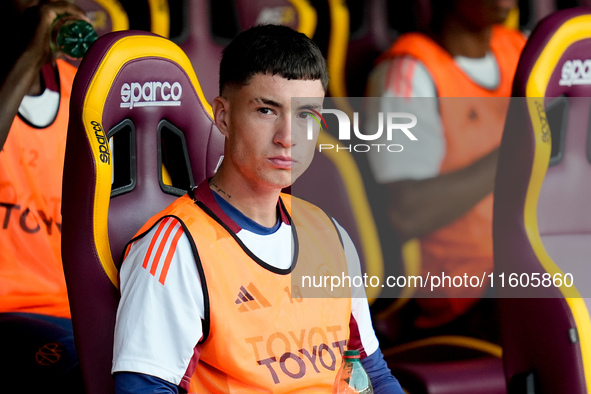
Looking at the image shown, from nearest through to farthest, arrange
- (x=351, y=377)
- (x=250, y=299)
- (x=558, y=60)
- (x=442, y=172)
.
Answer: (x=351, y=377)
(x=250, y=299)
(x=558, y=60)
(x=442, y=172)

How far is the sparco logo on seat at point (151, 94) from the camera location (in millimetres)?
1209

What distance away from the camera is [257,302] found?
1.08 meters

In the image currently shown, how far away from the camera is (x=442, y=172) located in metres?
2.34

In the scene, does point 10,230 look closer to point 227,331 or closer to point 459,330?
point 227,331

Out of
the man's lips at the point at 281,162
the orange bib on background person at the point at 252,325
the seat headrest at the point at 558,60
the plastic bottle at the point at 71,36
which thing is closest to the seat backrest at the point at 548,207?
the seat headrest at the point at 558,60

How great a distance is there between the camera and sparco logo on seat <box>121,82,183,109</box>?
3.97 ft

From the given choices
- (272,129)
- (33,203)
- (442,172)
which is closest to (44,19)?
(33,203)

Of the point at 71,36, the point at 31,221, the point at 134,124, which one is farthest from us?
the point at 31,221

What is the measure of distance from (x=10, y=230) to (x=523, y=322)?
3.88ft

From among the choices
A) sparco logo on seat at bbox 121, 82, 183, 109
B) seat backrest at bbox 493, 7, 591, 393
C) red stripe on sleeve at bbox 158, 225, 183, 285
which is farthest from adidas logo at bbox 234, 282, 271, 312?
seat backrest at bbox 493, 7, 591, 393

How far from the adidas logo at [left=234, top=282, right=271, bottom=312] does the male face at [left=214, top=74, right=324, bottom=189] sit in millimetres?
158

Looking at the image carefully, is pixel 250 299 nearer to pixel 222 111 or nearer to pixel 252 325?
pixel 252 325

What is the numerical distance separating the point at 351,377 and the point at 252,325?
17cm

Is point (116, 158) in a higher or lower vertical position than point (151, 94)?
lower
